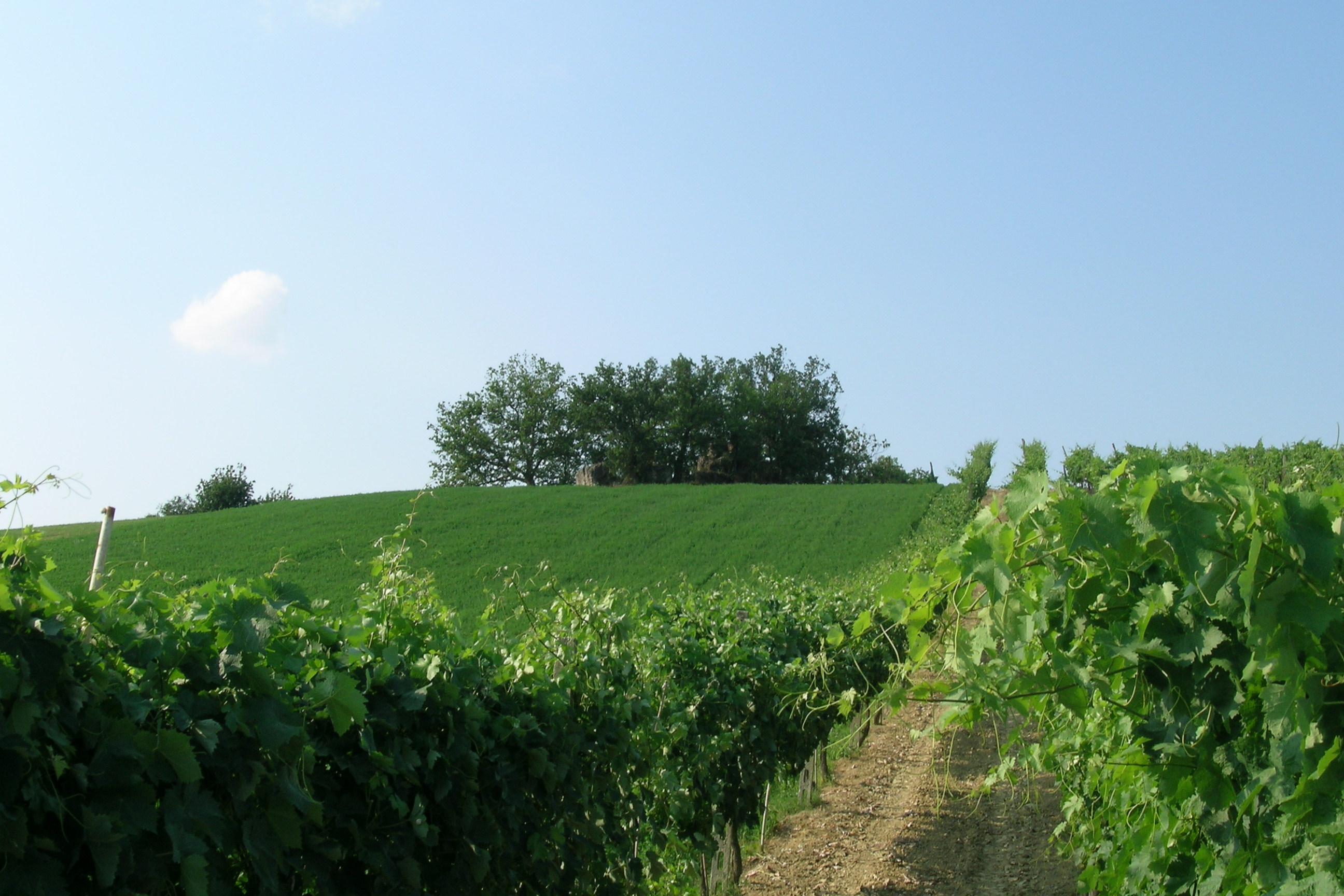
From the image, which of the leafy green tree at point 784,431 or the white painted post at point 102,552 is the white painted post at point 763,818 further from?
the leafy green tree at point 784,431

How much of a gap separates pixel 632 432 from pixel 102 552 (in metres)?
52.6

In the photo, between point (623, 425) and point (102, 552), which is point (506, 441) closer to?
point (623, 425)

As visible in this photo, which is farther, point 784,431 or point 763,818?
point 784,431

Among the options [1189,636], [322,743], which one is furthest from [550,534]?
[1189,636]

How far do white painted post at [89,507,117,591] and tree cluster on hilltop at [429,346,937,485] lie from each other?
164ft

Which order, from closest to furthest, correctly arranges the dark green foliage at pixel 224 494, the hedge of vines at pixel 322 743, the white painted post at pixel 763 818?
the hedge of vines at pixel 322 743 → the white painted post at pixel 763 818 → the dark green foliage at pixel 224 494

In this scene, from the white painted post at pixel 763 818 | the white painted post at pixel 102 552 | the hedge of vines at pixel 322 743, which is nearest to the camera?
the hedge of vines at pixel 322 743

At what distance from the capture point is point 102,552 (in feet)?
12.7

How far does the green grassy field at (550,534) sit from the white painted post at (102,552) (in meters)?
14.7

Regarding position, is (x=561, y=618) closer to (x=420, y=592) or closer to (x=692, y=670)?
(x=420, y=592)

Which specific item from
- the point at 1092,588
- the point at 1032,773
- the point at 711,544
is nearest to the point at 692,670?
the point at 1032,773

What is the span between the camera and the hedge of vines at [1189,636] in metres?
1.94

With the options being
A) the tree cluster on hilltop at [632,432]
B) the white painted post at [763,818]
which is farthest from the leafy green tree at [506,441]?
the white painted post at [763,818]

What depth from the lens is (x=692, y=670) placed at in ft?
19.0
